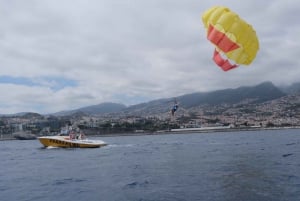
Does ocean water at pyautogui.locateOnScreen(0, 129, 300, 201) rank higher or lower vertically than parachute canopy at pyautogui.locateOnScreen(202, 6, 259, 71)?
lower

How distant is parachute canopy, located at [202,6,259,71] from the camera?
2797 centimetres

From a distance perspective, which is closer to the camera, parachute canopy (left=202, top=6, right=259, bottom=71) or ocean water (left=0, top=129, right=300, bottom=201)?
ocean water (left=0, top=129, right=300, bottom=201)

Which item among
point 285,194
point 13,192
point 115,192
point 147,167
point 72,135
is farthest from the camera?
point 72,135

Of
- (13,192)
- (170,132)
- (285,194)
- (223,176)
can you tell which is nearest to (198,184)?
(223,176)

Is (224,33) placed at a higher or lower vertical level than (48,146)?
higher

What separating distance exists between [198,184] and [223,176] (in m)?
3.57

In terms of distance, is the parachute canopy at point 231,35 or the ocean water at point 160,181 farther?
the parachute canopy at point 231,35

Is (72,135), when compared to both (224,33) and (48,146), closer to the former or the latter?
(48,146)

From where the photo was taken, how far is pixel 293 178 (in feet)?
99.1

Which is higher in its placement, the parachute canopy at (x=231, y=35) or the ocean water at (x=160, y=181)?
the parachute canopy at (x=231, y=35)

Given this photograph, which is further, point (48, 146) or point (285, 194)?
point (48, 146)

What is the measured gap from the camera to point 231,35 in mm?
28125

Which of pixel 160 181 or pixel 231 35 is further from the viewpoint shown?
pixel 160 181

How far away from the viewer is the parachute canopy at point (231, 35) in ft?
91.8
